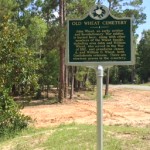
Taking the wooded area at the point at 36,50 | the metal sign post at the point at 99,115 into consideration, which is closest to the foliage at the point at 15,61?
the wooded area at the point at 36,50

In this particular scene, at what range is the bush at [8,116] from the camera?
42.9 ft

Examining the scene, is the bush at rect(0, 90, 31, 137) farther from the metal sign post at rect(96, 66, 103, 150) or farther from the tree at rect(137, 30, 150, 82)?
the tree at rect(137, 30, 150, 82)

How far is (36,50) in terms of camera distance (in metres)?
37.1

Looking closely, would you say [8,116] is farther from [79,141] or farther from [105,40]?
[105,40]

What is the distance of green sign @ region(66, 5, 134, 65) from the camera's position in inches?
276

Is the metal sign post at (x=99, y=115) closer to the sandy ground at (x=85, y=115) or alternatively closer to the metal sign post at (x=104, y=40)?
the metal sign post at (x=104, y=40)

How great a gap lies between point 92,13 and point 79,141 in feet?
12.8

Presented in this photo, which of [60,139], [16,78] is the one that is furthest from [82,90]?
[60,139]

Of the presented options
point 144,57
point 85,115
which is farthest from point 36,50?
point 144,57

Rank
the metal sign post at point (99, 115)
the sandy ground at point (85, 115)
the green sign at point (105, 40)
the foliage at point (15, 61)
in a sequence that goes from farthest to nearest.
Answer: the sandy ground at point (85, 115) < the foliage at point (15, 61) < the green sign at point (105, 40) < the metal sign post at point (99, 115)

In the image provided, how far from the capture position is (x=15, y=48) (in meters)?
13.6

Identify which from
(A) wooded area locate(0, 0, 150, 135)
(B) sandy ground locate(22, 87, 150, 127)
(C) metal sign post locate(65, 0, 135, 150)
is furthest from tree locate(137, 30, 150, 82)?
(C) metal sign post locate(65, 0, 135, 150)

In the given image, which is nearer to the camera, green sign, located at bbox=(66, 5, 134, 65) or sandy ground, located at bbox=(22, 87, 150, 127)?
green sign, located at bbox=(66, 5, 134, 65)

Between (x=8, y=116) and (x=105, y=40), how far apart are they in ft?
22.9
